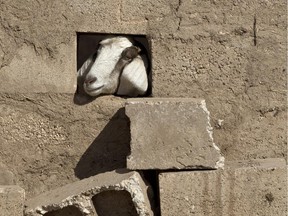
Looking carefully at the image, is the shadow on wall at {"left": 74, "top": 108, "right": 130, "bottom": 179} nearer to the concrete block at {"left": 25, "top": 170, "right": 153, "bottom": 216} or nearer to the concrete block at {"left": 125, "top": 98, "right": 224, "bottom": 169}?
the concrete block at {"left": 25, "top": 170, "right": 153, "bottom": 216}

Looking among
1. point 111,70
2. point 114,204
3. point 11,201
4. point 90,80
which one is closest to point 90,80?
point 90,80

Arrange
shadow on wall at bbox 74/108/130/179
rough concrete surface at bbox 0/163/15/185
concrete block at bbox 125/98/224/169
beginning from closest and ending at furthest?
concrete block at bbox 125/98/224/169 → rough concrete surface at bbox 0/163/15/185 → shadow on wall at bbox 74/108/130/179

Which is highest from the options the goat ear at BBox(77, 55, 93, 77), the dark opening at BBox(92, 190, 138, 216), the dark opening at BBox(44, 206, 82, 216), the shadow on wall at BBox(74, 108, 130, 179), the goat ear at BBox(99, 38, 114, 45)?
the goat ear at BBox(99, 38, 114, 45)

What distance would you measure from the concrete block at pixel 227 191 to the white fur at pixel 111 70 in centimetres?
71

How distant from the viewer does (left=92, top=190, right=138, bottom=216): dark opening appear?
4445 millimetres

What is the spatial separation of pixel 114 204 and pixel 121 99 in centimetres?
74

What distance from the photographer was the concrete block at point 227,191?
14.6ft

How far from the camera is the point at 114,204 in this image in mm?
4477

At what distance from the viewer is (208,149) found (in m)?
4.45

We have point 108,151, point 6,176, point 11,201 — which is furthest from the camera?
point 108,151

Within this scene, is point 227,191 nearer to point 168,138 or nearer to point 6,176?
point 168,138

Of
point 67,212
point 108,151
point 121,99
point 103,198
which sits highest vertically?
point 121,99

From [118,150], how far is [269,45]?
117cm

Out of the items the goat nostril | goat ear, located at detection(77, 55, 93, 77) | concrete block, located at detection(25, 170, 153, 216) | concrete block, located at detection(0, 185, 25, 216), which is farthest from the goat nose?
concrete block, located at detection(0, 185, 25, 216)
